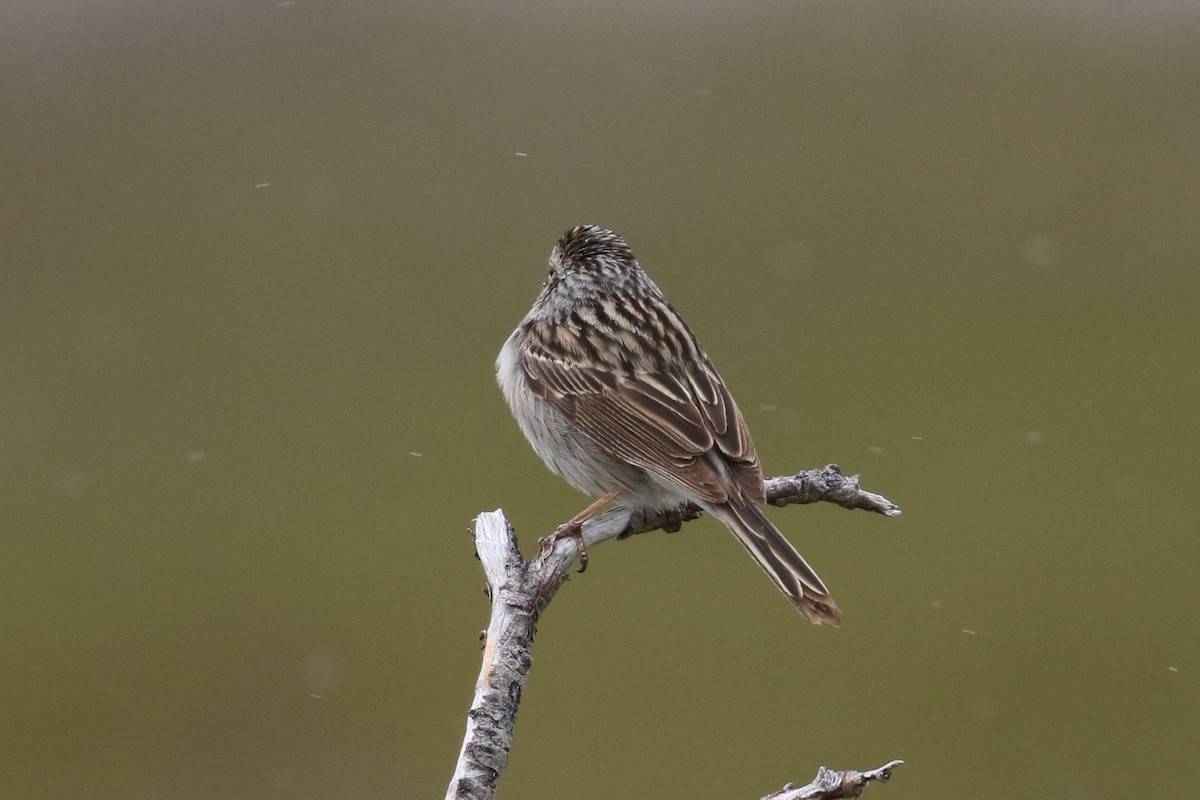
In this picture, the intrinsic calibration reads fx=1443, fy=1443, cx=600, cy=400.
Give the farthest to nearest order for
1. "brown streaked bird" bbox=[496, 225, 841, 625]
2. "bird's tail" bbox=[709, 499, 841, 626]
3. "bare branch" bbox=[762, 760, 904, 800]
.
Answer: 1. "brown streaked bird" bbox=[496, 225, 841, 625]
2. "bird's tail" bbox=[709, 499, 841, 626]
3. "bare branch" bbox=[762, 760, 904, 800]

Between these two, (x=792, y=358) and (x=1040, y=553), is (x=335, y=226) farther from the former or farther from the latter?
(x=1040, y=553)

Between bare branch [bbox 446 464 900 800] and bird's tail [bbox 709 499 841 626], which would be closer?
bare branch [bbox 446 464 900 800]

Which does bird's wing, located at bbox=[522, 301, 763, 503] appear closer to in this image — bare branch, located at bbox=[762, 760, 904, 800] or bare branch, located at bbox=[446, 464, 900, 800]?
bare branch, located at bbox=[446, 464, 900, 800]

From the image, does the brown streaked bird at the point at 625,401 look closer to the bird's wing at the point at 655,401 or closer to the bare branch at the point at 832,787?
the bird's wing at the point at 655,401

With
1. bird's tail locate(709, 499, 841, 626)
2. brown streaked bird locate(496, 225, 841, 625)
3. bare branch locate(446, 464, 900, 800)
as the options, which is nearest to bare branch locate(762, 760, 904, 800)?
bare branch locate(446, 464, 900, 800)

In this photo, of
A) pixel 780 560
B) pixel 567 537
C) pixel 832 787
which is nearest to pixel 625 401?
pixel 567 537

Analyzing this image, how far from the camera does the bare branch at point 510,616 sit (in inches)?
157

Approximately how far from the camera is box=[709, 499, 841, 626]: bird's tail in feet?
17.3

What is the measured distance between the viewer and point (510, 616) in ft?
14.9

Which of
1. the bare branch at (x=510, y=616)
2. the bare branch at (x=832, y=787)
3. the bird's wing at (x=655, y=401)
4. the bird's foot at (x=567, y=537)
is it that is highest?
the bird's wing at (x=655, y=401)

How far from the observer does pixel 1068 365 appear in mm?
19844

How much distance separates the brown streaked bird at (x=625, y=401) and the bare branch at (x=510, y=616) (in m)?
0.22

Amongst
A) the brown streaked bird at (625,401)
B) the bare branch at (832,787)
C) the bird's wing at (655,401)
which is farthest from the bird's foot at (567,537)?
the bare branch at (832,787)

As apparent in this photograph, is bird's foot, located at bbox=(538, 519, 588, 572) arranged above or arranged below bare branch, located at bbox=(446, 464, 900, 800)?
above
